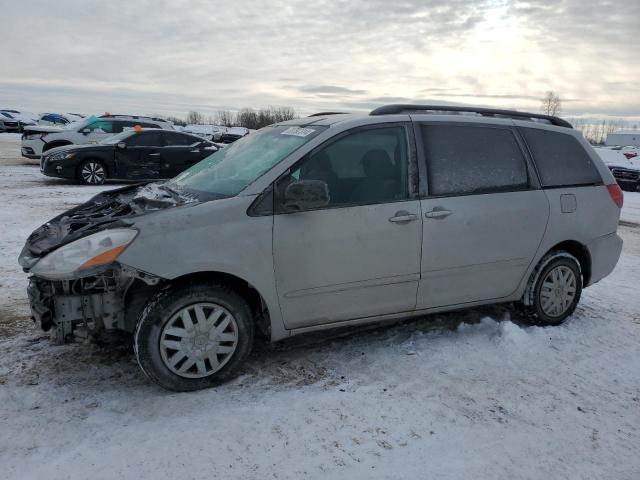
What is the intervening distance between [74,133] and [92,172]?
3989 mm

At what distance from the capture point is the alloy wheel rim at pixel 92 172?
1281 centimetres

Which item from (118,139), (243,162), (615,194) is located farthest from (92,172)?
(615,194)

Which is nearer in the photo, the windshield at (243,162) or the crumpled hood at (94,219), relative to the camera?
the crumpled hood at (94,219)

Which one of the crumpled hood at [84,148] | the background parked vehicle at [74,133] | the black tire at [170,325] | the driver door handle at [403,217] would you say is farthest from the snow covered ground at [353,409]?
the background parked vehicle at [74,133]

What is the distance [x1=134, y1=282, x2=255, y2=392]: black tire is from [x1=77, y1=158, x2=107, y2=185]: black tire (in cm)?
1084

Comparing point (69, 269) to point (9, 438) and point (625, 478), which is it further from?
point (625, 478)

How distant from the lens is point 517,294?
173 inches

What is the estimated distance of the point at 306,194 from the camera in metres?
3.31

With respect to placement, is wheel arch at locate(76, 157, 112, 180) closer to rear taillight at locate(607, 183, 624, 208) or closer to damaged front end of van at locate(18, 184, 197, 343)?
damaged front end of van at locate(18, 184, 197, 343)

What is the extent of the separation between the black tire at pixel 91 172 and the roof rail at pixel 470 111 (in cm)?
1063

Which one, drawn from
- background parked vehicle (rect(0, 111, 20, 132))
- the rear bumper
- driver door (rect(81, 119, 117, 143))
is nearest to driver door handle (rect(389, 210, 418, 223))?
the rear bumper

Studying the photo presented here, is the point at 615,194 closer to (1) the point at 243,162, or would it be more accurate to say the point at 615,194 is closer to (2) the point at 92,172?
(1) the point at 243,162

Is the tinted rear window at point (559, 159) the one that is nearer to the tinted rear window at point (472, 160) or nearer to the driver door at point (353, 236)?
the tinted rear window at point (472, 160)

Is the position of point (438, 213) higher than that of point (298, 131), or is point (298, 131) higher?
point (298, 131)
